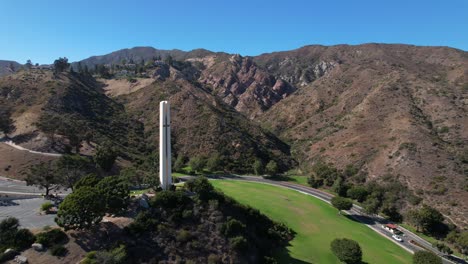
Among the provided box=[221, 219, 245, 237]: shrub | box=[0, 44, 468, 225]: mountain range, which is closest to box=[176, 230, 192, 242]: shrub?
box=[221, 219, 245, 237]: shrub

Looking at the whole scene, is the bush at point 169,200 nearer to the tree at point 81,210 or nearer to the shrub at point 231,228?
the shrub at point 231,228

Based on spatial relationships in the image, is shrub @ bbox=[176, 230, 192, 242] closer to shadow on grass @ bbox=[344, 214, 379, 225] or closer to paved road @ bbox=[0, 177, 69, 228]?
paved road @ bbox=[0, 177, 69, 228]

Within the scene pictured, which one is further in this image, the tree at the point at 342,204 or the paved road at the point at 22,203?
the tree at the point at 342,204

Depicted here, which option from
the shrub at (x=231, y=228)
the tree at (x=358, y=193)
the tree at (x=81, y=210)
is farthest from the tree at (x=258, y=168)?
the tree at (x=81, y=210)

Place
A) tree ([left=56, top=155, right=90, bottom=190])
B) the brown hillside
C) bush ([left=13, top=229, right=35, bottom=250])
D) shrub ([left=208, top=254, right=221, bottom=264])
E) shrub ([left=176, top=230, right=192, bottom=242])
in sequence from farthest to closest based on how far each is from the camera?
the brown hillside → tree ([left=56, top=155, right=90, bottom=190]) → shrub ([left=176, top=230, right=192, bottom=242]) → shrub ([left=208, top=254, right=221, bottom=264]) → bush ([left=13, top=229, right=35, bottom=250])

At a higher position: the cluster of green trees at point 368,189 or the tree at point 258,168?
the tree at point 258,168
